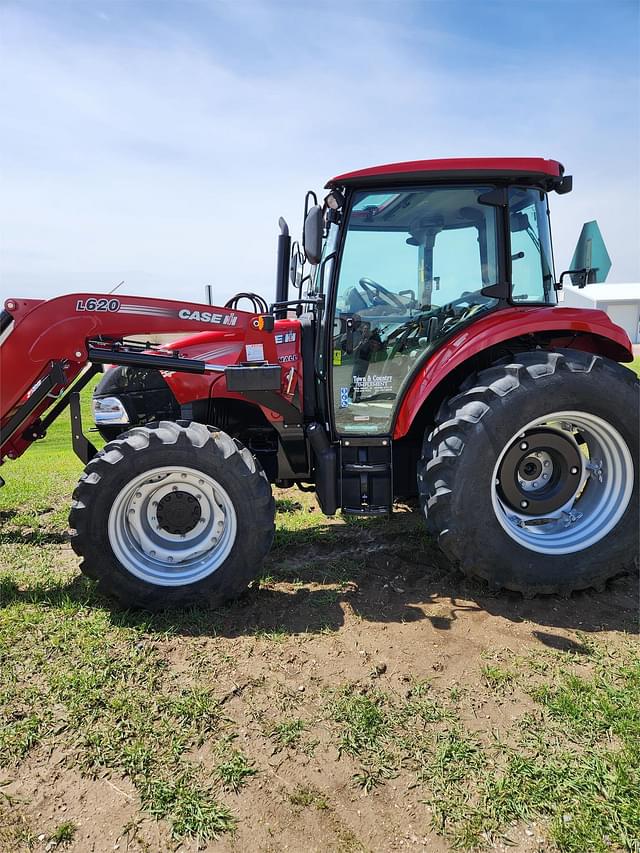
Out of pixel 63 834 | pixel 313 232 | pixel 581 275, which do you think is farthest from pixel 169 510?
pixel 581 275

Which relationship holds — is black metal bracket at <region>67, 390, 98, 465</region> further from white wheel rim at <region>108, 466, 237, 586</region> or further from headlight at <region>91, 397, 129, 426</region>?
white wheel rim at <region>108, 466, 237, 586</region>

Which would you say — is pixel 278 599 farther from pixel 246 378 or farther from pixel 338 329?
pixel 338 329

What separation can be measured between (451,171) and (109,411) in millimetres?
2545

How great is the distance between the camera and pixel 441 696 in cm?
237

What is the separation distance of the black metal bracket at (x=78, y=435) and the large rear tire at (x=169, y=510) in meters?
0.46

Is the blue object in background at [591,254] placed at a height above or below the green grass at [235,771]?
above

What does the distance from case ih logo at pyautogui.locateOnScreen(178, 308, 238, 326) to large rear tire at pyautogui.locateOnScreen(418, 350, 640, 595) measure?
→ 1431 millimetres

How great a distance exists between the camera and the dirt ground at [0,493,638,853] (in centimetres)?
179

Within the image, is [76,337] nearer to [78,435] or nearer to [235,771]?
[78,435]

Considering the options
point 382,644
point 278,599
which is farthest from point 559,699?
point 278,599

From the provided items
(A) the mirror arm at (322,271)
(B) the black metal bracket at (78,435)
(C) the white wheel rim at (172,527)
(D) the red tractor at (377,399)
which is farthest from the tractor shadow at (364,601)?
(A) the mirror arm at (322,271)

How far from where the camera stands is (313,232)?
9.82 feet

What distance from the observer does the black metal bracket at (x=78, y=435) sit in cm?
335

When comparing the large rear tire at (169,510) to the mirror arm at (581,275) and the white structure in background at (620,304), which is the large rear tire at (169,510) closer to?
the mirror arm at (581,275)
